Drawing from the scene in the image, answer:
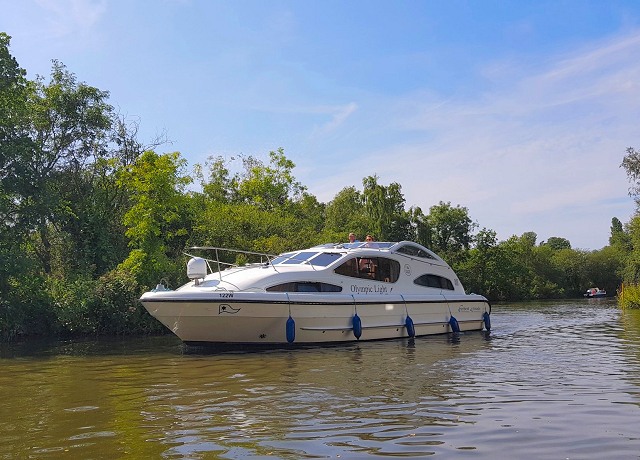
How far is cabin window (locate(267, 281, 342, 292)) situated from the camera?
15404 mm

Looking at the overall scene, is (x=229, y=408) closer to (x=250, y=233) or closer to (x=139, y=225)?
(x=139, y=225)

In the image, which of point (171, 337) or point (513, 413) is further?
point (171, 337)

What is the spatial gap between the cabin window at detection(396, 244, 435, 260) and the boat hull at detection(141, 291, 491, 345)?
158 cm

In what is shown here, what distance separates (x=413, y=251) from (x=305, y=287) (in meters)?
4.85

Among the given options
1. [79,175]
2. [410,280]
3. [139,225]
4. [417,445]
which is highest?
[79,175]

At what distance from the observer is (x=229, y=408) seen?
319 inches

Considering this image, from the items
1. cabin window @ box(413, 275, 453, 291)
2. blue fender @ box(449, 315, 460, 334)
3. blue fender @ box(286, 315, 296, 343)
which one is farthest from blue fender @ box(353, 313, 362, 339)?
blue fender @ box(449, 315, 460, 334)

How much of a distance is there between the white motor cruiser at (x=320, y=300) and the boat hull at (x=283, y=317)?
2cm

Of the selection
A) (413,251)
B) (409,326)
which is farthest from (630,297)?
(409,326)

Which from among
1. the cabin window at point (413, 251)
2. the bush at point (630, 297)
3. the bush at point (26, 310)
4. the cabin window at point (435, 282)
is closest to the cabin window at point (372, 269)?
the cabin window at point (413, 251)

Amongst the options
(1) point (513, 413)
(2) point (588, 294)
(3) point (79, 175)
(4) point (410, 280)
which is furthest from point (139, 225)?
(2) point (588, 294)

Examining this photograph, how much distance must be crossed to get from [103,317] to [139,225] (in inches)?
163

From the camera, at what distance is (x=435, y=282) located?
1955cm

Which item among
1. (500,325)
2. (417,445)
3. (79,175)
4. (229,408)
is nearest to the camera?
(417,445)
